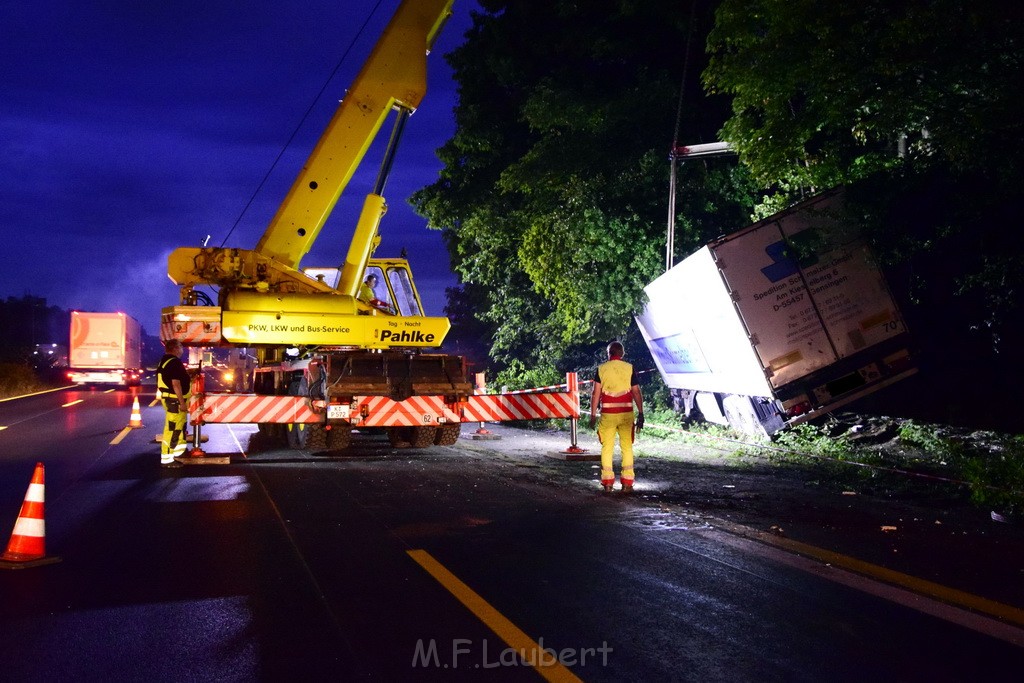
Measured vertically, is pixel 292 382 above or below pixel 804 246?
below

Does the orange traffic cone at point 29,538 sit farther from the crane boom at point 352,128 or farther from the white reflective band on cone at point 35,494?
the crane boom at point 352,128

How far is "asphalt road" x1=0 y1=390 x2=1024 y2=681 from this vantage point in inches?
181

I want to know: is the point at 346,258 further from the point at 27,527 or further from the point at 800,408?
the point at 27,527

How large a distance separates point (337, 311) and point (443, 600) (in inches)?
361

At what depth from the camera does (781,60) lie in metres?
Answer: 12.7

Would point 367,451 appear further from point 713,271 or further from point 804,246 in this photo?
point 804,246

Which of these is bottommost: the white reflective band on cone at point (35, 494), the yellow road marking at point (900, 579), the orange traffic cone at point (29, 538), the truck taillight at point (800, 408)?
the yellow road marking at point (900, 579)

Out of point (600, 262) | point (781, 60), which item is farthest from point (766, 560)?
point (600, 262)

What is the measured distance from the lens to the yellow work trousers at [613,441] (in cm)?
1041

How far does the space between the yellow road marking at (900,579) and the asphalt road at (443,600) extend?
158 mm

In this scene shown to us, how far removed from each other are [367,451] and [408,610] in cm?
1000

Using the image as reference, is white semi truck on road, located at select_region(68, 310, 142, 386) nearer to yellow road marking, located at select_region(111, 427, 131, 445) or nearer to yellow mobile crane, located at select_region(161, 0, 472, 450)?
yellow road marking, located at select_region(111, 427, 131, 445)

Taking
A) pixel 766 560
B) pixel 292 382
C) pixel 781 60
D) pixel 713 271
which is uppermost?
pixel 781 60

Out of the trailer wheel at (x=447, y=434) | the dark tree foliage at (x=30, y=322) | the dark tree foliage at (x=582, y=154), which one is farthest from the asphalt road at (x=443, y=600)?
the dark tree foliage at (x=30, y=322)
